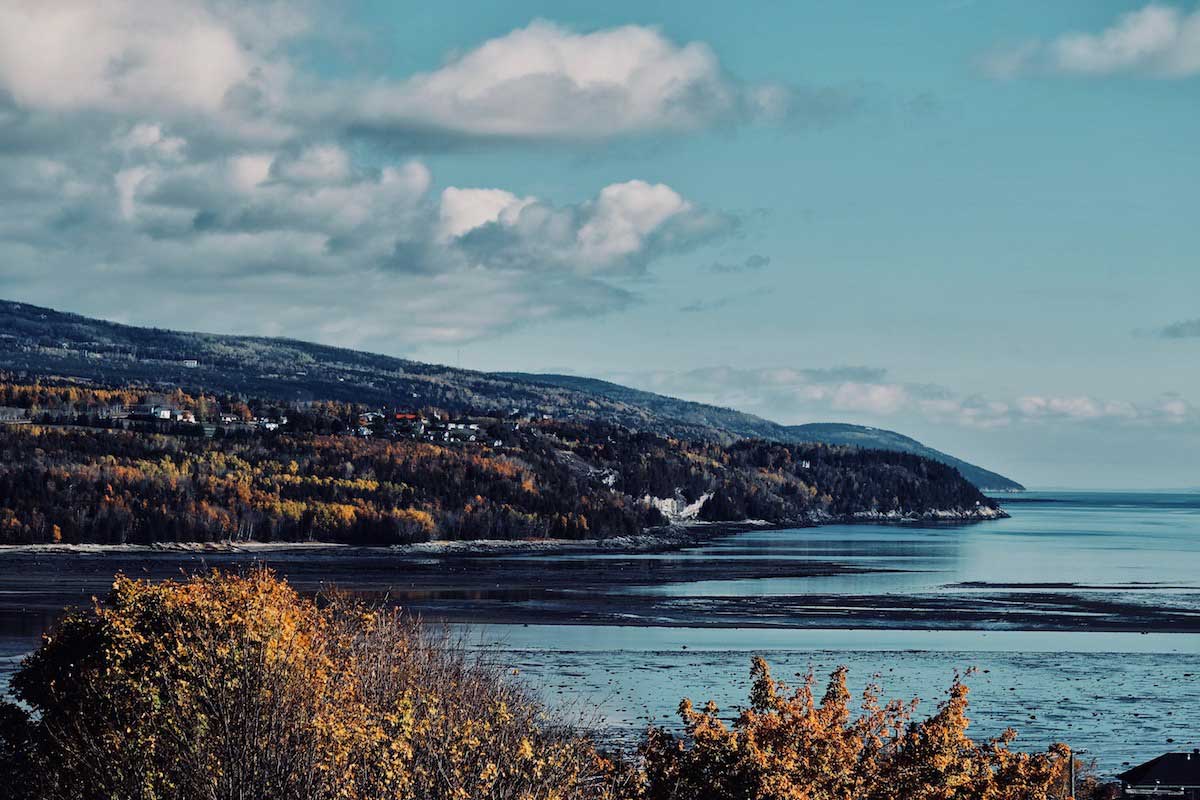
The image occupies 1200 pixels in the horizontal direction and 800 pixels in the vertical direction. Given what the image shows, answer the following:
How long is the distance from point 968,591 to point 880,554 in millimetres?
66903

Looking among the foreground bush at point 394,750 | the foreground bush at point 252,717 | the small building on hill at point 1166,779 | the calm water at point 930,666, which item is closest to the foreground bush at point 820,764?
the foreground bush at point 394,750

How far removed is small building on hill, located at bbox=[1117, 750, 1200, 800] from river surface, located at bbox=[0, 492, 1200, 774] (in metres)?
4.04

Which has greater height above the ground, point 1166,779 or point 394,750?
point 394,750

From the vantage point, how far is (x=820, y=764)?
88.2 feet

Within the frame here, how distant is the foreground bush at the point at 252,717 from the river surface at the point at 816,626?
16999 mm

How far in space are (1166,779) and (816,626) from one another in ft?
165

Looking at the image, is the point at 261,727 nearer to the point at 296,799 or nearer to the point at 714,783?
the point at 296,799

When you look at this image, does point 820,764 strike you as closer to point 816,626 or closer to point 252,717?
point 252,717

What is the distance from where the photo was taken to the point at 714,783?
26.3 meters

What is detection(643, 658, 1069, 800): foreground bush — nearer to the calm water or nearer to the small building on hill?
the small building on hill

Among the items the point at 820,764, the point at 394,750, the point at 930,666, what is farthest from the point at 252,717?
the point at 930,666

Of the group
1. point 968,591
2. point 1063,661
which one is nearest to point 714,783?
point 1063,661

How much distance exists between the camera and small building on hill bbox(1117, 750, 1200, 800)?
44.8 meters

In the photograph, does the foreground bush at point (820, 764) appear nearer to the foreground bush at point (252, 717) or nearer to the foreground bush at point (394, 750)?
the foreground bush at point (394, 750)
